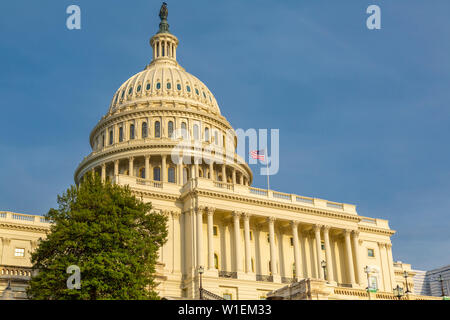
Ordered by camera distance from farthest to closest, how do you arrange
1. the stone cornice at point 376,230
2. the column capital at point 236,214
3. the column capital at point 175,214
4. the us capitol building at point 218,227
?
the stone cornice at point 376,230, the column capital at point 236,214, the column capital at point 175,214, the us capitol building at point 218,227

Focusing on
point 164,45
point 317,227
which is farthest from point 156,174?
point 164,45

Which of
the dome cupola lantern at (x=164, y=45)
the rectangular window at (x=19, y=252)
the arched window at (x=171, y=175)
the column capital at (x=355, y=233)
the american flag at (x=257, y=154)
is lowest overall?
the rectangular window at (x=19, y=252)

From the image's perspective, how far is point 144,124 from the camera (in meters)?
102

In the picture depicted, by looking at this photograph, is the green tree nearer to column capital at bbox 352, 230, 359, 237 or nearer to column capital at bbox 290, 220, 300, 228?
column capital at bbox 290, 220, 300, 228

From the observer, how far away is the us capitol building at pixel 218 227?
6700cm

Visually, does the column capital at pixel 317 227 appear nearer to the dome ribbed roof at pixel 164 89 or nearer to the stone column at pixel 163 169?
the stone column at pixel 163 169

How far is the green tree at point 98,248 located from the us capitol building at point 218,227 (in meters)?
4.70

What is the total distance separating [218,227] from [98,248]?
32098 millimetres

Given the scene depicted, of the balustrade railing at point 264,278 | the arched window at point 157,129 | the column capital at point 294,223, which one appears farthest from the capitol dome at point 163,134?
the balustrade railing at point 264,278

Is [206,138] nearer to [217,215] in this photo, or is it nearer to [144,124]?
[144,124]

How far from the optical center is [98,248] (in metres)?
42.7

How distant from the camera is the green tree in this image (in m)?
40.7

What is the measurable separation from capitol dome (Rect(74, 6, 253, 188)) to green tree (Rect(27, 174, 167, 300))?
4314 cm
